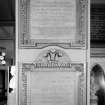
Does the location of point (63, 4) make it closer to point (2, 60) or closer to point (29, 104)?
point (2, 60)

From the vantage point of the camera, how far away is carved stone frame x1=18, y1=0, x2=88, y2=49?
12.9 feet

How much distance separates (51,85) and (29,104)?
0.57 meters

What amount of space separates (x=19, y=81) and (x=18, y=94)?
0.25 m

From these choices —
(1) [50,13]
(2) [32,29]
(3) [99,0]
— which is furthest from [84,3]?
(2) [32,29]

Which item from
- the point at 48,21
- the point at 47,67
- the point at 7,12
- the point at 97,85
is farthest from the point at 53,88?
the point at 7,12

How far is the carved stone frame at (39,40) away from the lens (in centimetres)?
393

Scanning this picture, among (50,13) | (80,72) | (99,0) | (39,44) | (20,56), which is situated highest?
(99,0)

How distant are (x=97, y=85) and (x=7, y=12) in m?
2.39

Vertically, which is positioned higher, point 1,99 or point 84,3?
point 84,3

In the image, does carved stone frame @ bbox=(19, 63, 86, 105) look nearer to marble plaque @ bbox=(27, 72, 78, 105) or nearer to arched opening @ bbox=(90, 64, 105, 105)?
marble plaque @ bbox=(27, 72, 78, 105)

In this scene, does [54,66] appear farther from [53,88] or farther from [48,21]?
[48,21]

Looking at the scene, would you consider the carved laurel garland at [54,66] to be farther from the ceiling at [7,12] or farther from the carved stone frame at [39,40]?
the ceiling at [7,12]

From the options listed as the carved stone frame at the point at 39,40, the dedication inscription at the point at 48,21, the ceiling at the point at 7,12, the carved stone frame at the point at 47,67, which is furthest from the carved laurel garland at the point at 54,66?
the ceiling at the point at 7,12

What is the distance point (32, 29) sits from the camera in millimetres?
3936
